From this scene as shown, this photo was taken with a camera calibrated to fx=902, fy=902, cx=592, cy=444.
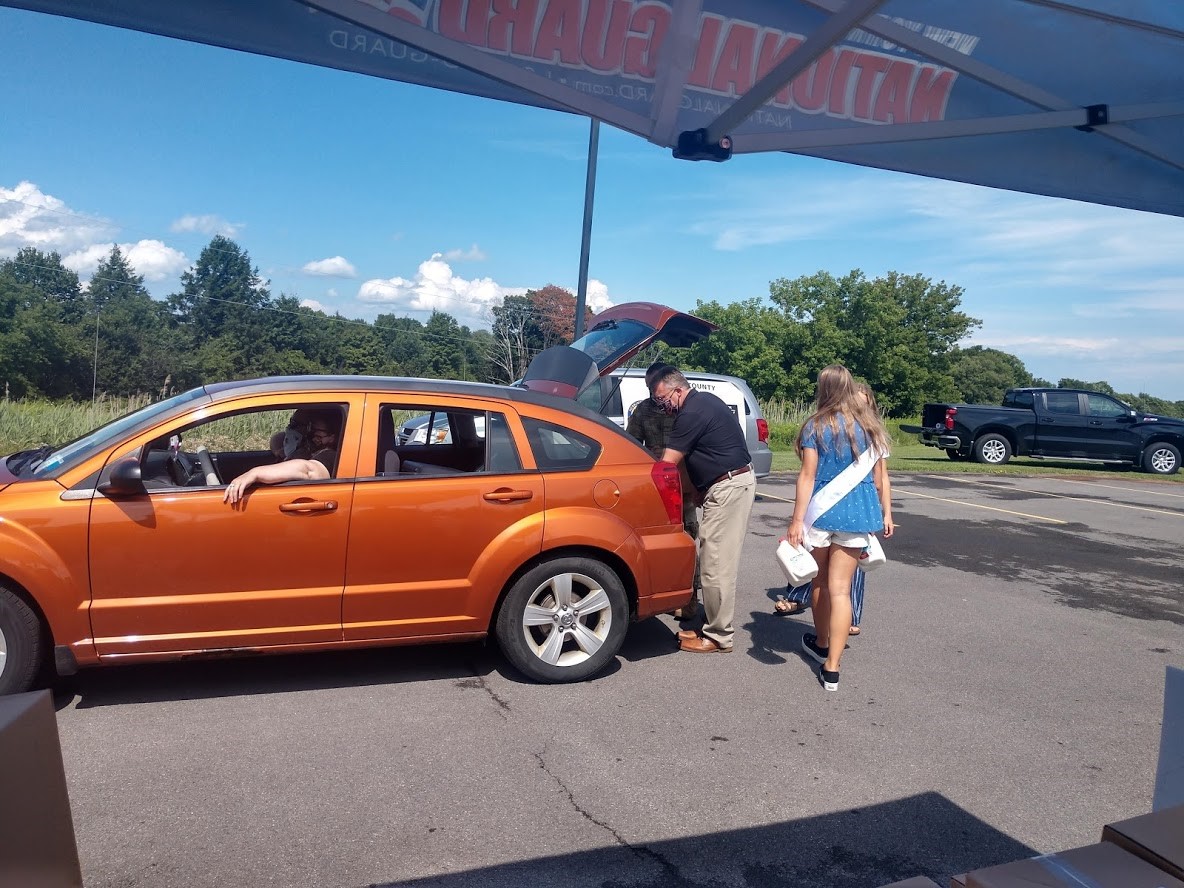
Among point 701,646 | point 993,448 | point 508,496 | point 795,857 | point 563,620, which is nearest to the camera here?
point 795,857

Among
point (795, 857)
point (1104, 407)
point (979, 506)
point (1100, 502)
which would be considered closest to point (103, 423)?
point (795, 857)

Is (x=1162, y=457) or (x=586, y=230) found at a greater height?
(x=586, y=230)

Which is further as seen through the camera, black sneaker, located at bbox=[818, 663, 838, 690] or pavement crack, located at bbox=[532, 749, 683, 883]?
black sneaker, located at bbox=[818, 663, 838, 690]

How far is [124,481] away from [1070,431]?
21876 millimetres

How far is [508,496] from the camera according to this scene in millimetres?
5000

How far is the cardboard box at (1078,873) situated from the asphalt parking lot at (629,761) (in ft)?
5.95

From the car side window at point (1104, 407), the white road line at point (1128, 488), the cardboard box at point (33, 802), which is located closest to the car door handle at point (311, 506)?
the cardboard box at point (33, 802)

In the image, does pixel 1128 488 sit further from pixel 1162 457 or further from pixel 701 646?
pixel 701 646

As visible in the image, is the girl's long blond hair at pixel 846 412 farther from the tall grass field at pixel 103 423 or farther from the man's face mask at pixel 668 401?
the tall grass field at pixel 103 423

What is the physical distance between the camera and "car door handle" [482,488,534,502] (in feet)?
16.3

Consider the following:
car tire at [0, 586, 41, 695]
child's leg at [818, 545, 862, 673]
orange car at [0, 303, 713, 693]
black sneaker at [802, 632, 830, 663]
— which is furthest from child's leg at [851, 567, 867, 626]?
car tire at [0, 586, 41, 695]

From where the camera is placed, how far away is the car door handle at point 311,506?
4637 mm

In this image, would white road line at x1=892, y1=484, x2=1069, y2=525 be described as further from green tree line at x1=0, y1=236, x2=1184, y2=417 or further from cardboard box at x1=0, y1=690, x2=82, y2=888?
cardboard box at x1=0, y1=690, x2=82, y2=888

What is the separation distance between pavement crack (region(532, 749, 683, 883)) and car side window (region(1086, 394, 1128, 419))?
2135 centimetres
